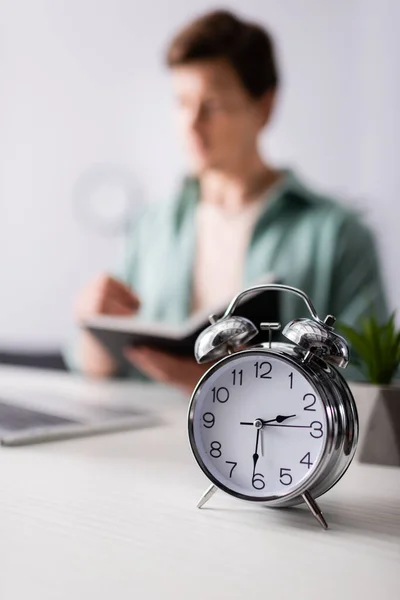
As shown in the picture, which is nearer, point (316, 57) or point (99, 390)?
point (99, 390)

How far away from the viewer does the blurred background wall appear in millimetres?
1611

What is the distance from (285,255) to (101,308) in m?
0.54

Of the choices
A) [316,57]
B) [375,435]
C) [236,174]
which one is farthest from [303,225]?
[375,435]

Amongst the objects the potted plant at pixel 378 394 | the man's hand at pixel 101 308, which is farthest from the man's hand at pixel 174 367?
the potted plant at pixel 378 394

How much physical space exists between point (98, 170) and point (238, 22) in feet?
1.96

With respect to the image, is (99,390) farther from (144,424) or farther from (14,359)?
Result: (14,359)

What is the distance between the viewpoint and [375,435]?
34.4 inches

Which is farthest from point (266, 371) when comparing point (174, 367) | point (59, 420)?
point (174, 367)

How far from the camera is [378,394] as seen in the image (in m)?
0.86

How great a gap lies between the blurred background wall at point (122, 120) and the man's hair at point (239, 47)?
3cm

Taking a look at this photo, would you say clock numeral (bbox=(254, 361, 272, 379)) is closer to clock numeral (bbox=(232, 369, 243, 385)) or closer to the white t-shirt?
clock numeral (bbox=(232, 369, 243, 385))

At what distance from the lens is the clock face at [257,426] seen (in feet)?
2.09

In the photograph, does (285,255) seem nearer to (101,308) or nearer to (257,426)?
(101,308)

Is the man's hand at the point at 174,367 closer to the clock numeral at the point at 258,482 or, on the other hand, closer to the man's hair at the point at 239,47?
the man's hair at the point at 239,47
